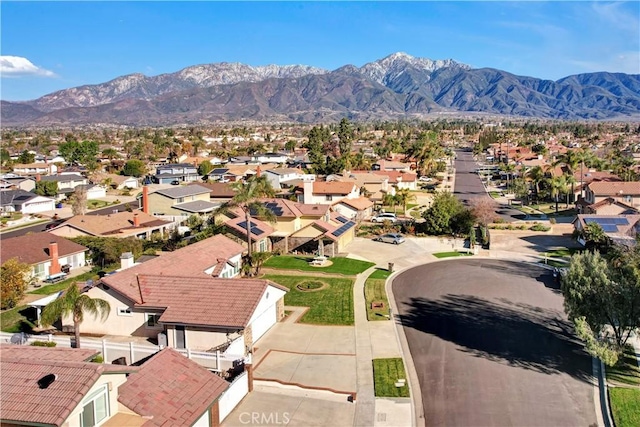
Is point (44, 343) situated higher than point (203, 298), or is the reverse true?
point (203, 298)

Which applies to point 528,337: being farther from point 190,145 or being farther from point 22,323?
point 190,145

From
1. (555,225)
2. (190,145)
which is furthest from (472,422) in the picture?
(190,145)

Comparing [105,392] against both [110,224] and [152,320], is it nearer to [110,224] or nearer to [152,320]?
[152,320]

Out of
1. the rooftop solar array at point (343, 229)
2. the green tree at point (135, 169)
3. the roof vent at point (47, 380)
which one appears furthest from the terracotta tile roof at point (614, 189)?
the green tree at point (135, 169)

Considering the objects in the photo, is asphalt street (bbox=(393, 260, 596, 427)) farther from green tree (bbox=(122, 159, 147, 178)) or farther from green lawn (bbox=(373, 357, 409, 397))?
green tree (bbox=(122, 159, 147, 178))

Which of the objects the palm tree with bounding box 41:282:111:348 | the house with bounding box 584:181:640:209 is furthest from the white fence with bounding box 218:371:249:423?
the house with bounding box 584:181:640:209

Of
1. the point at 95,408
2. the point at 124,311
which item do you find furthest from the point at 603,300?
the point at 124,311

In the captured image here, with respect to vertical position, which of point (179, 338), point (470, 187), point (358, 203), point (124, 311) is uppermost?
point (358, 203)
